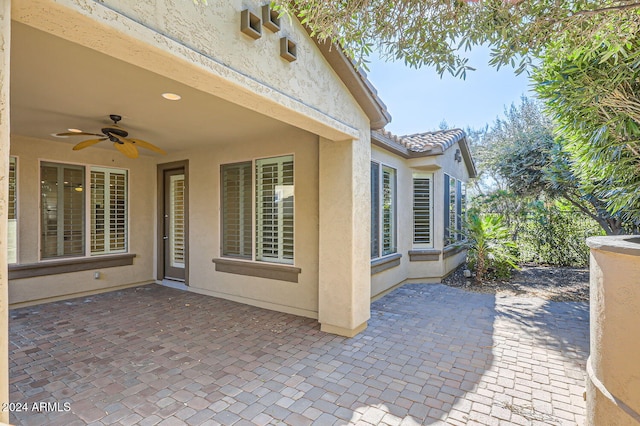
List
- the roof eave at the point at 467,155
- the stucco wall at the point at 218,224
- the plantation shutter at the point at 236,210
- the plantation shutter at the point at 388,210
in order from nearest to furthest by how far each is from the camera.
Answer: the stucco wall at the point at 218,224, the plantation shutter at the point at 236,210, the plantation shutter at the point at 388,210, the roof eave at the point at 467,155

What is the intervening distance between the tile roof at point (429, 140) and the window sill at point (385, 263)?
252cm

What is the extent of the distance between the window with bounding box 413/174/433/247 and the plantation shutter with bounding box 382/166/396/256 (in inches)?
41.3

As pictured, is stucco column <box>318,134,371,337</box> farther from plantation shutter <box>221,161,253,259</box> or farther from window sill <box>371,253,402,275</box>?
plantation shutter <box>221,161,253,259</box>

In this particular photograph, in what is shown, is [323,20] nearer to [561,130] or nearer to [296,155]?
[296,155]

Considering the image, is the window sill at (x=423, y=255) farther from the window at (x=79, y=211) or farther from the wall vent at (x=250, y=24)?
the window at (x=79, y=211)

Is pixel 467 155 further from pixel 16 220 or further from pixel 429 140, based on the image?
pixel 16 220

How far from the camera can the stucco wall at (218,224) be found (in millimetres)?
5473

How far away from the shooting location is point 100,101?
4105mm

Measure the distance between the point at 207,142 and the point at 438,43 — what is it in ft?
16.6

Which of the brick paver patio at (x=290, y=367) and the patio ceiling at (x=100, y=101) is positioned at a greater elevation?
the patio ceiling at (x=100, y=101)

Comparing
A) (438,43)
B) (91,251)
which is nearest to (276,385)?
(438,43)

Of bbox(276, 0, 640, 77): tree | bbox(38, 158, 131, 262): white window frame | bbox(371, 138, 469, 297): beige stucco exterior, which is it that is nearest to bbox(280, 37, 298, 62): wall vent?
bbox(276, 0, 640, 77): tree

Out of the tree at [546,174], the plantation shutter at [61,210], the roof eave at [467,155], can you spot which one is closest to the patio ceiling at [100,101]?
the plantation shutter at [61,210]

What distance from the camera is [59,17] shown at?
1.76m
